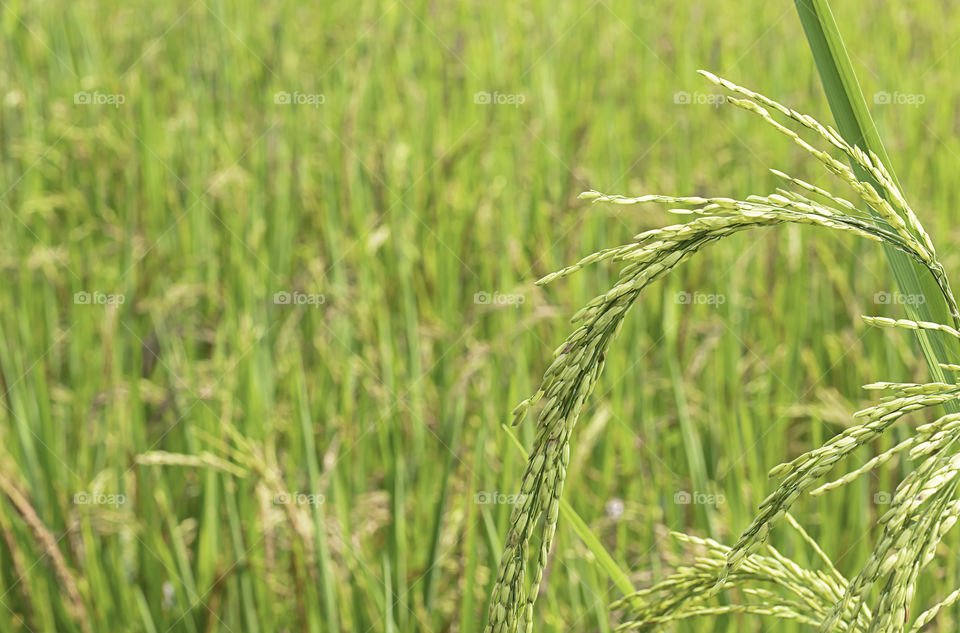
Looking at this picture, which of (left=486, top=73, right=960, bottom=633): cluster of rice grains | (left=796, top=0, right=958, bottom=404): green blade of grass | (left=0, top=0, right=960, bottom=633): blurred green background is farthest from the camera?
(left=0, top=0, right=960, bottom=633): blurred green background

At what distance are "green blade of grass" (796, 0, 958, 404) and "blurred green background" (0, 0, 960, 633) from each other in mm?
638

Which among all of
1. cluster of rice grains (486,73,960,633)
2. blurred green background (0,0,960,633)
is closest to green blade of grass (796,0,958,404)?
cluster of rice grains (486,73,960,633)

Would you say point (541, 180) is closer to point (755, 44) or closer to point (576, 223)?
point (576, 223)

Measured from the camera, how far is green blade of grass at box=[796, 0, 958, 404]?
662 millimetres

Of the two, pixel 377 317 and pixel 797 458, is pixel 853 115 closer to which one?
pixel 797 458

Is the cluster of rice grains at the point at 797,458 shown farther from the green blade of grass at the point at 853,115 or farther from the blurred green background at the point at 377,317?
the blurred green background at the point at 377,317

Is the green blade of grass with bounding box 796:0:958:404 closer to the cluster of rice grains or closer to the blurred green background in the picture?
the cluster of rice grains

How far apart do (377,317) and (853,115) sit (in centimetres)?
153

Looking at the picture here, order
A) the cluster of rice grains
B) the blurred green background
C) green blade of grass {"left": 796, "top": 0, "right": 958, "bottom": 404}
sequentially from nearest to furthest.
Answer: the cluster of rice grains < green blade of grass {"left": 796, "top": 0, "right": 958, "bottom": 404} < the blurred green background

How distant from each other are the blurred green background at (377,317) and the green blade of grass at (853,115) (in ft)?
2.09

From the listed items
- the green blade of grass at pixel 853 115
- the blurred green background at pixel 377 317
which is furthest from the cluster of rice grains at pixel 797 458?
the blurred green background at pixel 377 317

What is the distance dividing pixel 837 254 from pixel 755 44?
1.99 m

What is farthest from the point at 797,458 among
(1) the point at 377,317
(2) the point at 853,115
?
(1) the point at 377,317

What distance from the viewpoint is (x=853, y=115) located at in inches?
27.0
